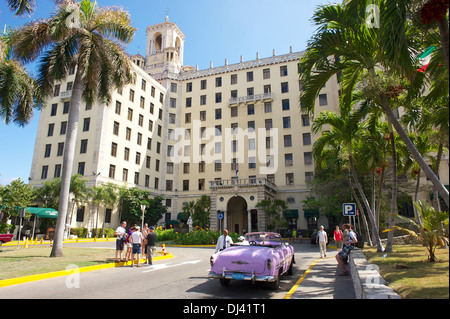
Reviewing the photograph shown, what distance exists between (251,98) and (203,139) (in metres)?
10.2

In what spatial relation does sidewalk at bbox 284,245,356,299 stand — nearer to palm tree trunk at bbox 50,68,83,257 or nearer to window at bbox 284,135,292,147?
palm tree trunk at bbox 50,68,83,257

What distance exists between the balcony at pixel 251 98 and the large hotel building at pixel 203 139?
16 centimetres

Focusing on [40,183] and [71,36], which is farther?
[40,183]

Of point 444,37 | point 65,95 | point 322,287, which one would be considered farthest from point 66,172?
point 65,95

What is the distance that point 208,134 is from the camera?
48.6m

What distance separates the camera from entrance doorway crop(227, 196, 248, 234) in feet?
147

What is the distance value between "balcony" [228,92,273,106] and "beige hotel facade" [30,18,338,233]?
0.17 metres

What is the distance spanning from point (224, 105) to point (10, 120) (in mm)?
36000

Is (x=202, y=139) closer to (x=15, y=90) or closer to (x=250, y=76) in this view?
(x=250, y=76)

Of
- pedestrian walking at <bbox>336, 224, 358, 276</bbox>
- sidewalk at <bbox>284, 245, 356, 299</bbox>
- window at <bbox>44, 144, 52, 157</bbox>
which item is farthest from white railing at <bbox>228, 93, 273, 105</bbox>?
sidewalk at <bbox>284, 245, 356, 299</bbox>

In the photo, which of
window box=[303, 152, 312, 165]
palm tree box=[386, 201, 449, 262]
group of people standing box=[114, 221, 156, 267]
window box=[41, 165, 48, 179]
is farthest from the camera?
window box=[303, 152, 312, 165]

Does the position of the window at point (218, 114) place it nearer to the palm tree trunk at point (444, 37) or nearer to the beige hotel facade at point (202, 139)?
the beige hotel facade at point (202, 139)
